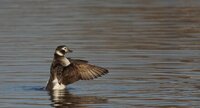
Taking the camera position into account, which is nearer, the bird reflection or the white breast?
the bird reflection

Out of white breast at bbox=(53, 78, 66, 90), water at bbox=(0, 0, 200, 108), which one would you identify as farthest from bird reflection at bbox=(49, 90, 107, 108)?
white breast at bbox=(53, 78, 66, 90)

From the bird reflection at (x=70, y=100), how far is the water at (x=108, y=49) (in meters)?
0.02

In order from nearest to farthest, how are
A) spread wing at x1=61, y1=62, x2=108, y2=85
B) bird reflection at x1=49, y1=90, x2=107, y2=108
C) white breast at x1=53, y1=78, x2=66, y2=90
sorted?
1. bird reflection at x1=49, y1=90, x2=107, y2=108
2. spread wing at x1=61, y1=62, x2=108, y2=85
3. white breast at x1=53, y1=78, x2=66, y2=90

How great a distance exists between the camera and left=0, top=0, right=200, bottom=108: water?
1455 centimetres

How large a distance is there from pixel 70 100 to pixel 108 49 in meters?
5.19

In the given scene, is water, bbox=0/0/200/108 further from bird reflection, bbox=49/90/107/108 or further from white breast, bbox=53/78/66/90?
white breast, bbox=53/78/66/90

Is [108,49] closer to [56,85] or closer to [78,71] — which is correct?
[56,85]

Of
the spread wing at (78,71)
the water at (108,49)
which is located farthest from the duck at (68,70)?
the water at (108,49)

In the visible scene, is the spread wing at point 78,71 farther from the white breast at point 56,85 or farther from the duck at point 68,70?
the white breast at point 56,85

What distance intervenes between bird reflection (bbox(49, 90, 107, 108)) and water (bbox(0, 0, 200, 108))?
0.05 ft

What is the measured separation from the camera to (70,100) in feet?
48.2

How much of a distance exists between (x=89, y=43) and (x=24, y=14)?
591 cm

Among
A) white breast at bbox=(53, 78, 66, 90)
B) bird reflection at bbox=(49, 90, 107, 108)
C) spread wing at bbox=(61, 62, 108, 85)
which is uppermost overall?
spread wing at bbox=(61, 62, 108, 85)

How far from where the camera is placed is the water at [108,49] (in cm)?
1455
